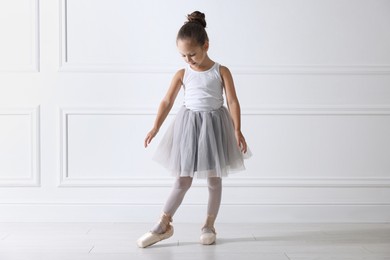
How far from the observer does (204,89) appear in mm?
2393

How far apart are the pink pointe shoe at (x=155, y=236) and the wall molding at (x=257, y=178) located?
Answer: 600 millimetres

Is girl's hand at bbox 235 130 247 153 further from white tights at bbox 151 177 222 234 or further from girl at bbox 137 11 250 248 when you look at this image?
white tights at bbox 151 177 222 234

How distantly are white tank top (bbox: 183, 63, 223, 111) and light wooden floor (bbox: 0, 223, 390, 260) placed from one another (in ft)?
1.90

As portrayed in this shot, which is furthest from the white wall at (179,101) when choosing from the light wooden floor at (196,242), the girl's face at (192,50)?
the girl's face at (192,50)

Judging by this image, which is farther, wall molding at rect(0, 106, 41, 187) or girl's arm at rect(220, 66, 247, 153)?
wall molding at rect(0, 106, 41, 187)

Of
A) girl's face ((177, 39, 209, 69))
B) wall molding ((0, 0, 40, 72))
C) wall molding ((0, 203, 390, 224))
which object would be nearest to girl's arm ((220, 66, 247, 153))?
girl's face ((177, 39, 209, 69))

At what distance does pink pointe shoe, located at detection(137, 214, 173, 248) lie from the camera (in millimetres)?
2273

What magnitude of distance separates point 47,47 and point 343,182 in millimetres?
1688

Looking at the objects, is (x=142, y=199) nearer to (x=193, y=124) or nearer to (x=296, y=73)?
(x=193, y=124)

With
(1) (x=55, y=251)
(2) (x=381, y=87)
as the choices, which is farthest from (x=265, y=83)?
(1) (x=55, y=251)

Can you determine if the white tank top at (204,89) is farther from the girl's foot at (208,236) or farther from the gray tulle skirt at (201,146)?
the girl's foot at (208,236)

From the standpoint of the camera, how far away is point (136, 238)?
2.48m

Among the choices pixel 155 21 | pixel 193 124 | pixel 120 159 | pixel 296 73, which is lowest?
pixel 120 159

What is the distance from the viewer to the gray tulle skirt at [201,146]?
2307 mm
